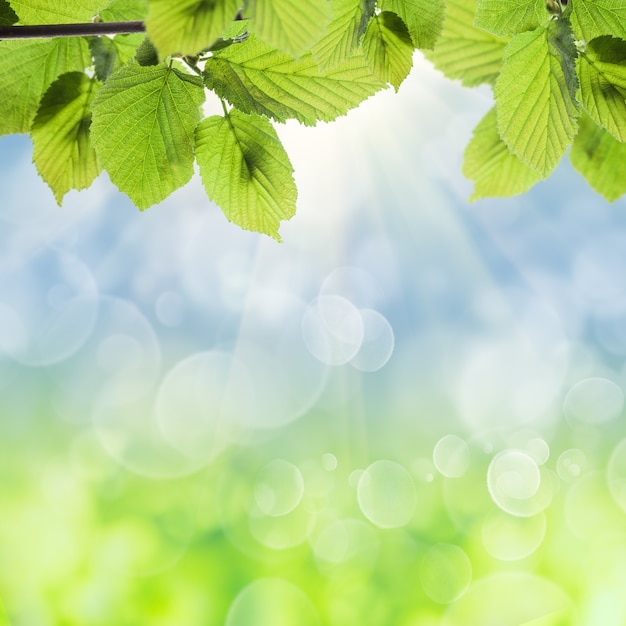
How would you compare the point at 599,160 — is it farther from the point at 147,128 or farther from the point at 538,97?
the point at 147,128

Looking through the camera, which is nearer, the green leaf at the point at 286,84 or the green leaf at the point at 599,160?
the green leaf at the point at 286,84

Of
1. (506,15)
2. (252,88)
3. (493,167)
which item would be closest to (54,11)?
(252,88)

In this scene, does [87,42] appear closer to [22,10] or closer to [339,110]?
[22,10]

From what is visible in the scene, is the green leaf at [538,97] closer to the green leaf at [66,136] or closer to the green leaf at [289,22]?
the green leaf at [289,22]

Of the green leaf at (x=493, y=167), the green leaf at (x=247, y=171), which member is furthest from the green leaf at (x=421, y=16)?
the green leaf at (x=493, y=167)

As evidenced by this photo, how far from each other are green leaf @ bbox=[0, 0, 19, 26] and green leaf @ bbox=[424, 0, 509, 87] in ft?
1.06

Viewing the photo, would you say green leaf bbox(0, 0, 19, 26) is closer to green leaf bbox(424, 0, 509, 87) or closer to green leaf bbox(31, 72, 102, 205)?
green leaf bbox(31, 72, 102, 205)

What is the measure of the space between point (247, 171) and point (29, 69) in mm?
199

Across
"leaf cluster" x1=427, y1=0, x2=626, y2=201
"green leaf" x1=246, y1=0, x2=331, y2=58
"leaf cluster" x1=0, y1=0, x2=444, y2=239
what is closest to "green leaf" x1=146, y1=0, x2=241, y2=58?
"green leaf" x1=246, y1=0, x2=331, y2=58

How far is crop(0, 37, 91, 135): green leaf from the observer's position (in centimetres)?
52

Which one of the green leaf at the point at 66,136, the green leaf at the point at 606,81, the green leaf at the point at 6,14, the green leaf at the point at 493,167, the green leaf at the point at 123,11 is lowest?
the green leaf at the point at 66,136

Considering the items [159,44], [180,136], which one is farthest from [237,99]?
[159,44]

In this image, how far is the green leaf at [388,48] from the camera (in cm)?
42

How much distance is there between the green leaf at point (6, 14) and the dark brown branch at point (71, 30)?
7cm
